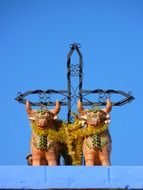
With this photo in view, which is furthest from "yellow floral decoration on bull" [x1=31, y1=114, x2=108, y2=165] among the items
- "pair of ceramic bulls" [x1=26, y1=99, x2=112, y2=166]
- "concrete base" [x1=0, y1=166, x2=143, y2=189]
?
"concrete base" [x1=0, y1=166, x2=143, y2=189]

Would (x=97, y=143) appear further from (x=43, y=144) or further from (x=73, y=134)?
(x=43, y=144)

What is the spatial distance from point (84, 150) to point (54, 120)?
565mm

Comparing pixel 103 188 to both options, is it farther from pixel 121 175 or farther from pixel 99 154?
pixel 99 154

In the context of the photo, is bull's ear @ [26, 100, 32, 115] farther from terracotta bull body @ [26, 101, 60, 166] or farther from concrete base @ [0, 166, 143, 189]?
concrete base @ [0, 166, 143, 189]

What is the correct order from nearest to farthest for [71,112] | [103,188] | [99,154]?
[103,188] < [99,154] < [71,112]

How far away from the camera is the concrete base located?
557 cm

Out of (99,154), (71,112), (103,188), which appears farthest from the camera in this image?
(71,112)

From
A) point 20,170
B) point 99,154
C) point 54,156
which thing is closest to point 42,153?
point 54,156

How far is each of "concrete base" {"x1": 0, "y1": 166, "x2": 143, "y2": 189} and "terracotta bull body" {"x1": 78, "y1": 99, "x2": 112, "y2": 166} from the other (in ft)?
3.98

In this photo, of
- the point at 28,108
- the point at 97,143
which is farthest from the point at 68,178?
the point at 28,108

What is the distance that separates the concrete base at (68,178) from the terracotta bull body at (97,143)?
1.21 meters

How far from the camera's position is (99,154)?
6953 mm

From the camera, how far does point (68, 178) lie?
561 cm

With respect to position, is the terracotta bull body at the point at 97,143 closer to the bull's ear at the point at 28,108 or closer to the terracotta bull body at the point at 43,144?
the terracotta bull body at the point at 43,144
